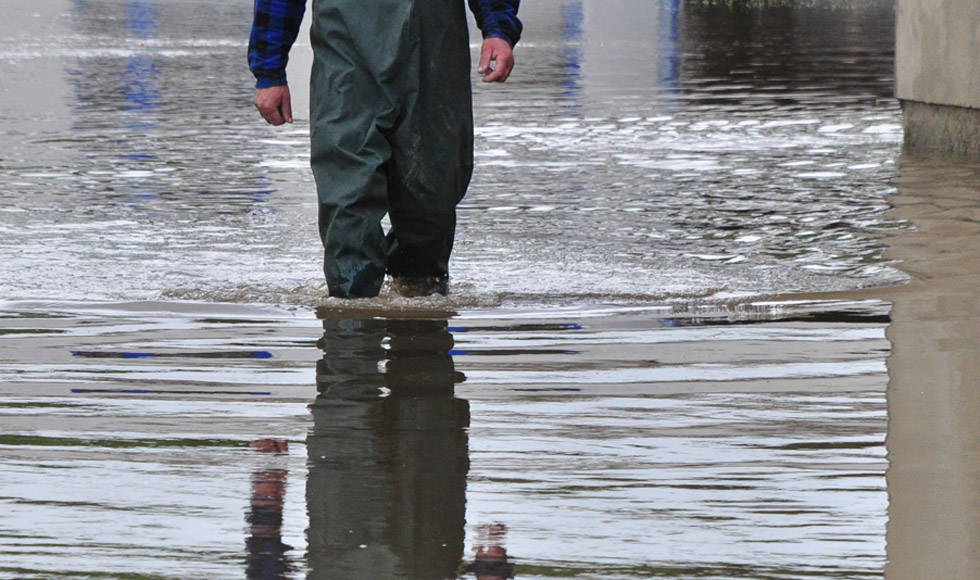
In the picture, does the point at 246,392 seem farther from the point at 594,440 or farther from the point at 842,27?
the point at 842,27

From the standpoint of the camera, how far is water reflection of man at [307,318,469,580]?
2.17 m

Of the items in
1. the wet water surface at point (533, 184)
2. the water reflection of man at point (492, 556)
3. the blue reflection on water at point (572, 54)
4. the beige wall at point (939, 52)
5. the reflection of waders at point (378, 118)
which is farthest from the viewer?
the blue reflection on water at point (572, 54)

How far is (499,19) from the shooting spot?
4555 mm

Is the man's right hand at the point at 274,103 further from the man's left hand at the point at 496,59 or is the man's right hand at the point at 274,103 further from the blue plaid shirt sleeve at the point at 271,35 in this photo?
the man's left hand at the point at 496,59

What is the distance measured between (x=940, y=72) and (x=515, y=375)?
5050 millimetres

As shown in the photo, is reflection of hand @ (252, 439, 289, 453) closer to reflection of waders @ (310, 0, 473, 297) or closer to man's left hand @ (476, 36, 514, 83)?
reflection of waders @ (310, 0, 473, 297)

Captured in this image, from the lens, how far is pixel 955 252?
4902 mm

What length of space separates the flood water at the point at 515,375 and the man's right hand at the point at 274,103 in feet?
1.70

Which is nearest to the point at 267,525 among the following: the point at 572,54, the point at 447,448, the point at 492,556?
the point at 492,556

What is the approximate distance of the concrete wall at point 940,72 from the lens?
732 centimetres

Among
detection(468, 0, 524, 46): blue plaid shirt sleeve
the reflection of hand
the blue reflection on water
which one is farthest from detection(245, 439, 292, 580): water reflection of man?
the blue reflection on water

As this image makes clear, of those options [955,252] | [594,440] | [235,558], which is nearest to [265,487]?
[235,558]

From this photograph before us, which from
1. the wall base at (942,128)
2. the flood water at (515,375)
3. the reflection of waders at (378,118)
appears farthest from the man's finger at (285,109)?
the wall base at (942,128)

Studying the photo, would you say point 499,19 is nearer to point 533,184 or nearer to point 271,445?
point 271,445
